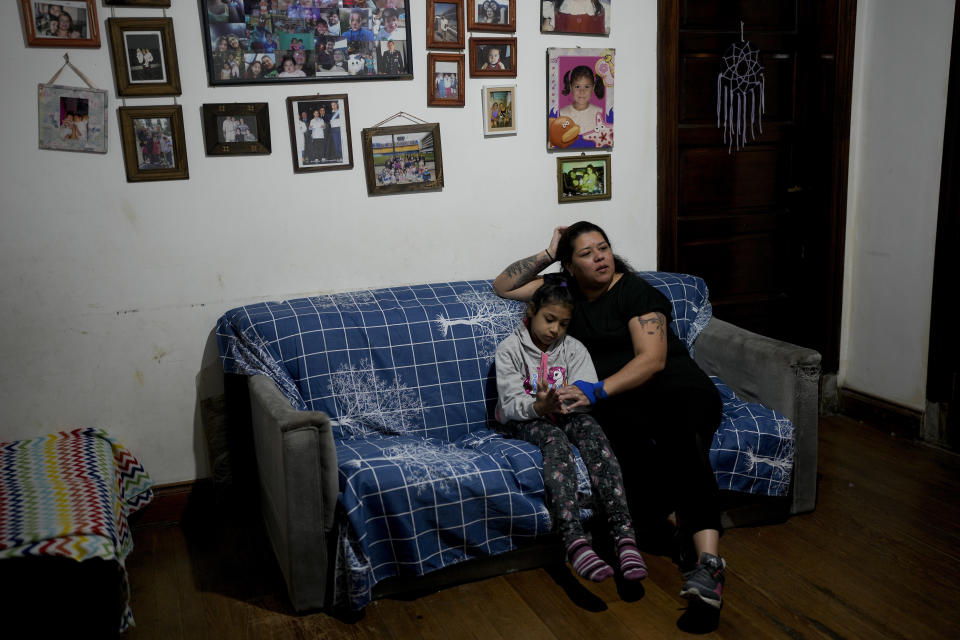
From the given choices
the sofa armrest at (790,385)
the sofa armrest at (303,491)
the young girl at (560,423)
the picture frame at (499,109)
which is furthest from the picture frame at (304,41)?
the sofa armrest at (790,385)

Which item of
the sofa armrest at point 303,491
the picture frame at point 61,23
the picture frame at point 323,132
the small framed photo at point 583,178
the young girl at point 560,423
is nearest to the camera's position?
the sofa armrest at point 303,491

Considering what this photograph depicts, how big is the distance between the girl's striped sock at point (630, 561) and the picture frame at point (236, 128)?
5.96ft

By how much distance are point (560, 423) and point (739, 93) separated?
1.82 metres

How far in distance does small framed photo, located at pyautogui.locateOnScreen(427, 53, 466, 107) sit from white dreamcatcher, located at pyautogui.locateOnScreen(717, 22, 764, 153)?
3.87 feet

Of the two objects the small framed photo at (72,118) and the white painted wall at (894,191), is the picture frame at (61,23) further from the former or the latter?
the white painted wall at (894,191)

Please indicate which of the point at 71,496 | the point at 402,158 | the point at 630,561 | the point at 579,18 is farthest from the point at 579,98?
the point at 71,496

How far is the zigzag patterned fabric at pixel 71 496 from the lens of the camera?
1894mm

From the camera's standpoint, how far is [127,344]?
271 cm

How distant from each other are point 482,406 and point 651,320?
2.20 feet

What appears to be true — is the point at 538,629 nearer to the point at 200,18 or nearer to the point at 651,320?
the point at 651,320

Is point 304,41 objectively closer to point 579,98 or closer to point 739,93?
point 579,98

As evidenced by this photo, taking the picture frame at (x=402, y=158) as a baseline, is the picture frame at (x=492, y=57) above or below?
above

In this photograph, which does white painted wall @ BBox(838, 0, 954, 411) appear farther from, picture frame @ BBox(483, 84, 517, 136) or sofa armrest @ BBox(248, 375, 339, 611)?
sofa armrest @ BBox(248, 375, 339, 611)

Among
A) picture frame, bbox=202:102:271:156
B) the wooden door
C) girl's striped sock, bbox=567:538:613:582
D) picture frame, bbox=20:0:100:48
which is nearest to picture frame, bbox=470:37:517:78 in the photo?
the wooden door
